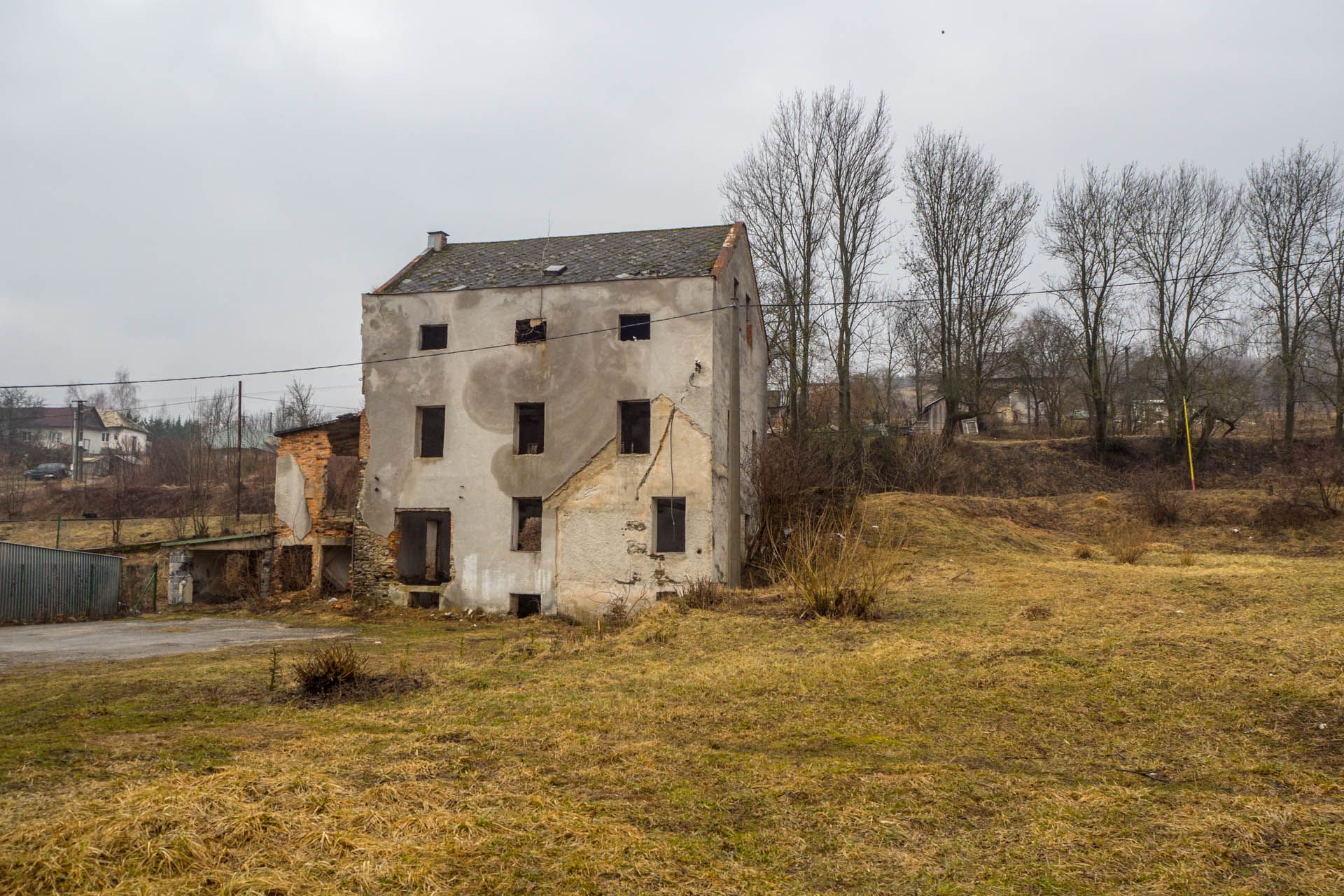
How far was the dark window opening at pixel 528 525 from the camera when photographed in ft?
62.5

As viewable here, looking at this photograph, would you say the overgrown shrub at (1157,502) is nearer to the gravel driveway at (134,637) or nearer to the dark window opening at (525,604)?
the dark window opening at (525,604)

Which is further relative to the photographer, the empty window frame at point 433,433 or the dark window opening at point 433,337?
the empty window frame at point 433,433

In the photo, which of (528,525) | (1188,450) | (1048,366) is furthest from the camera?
(1048,366)

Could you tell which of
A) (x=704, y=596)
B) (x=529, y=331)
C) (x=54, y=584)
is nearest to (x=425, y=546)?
(x=529, y=331)

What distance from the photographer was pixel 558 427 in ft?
61.9

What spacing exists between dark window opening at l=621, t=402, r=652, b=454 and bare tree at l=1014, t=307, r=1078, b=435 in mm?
25265

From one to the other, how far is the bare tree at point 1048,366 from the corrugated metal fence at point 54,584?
36214 millimetres

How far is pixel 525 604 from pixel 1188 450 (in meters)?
26.3

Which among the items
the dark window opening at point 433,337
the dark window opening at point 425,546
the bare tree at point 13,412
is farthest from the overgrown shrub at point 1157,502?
the bare tree at point 13,412

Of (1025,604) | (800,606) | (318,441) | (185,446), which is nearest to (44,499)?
(185,446)

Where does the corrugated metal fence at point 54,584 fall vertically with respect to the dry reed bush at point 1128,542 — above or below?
below

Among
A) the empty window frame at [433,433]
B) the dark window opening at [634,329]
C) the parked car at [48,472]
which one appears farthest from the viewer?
the parked car at [48,472]

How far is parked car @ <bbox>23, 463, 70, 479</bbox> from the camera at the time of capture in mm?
50844

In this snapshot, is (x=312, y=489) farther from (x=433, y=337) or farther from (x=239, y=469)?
(x=239, y=469)
